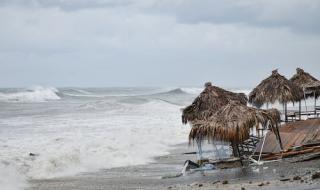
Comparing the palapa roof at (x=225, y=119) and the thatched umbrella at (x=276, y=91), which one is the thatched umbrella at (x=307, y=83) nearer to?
the thatched umbrella at (x=276, y=91)

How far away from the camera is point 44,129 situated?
3180 cm

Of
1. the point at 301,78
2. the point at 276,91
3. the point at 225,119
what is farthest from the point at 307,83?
the point at 225,119

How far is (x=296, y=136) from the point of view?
16.5 meters

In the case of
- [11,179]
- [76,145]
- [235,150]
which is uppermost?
[235,150]

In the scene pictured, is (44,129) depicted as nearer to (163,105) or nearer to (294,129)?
(294,129)

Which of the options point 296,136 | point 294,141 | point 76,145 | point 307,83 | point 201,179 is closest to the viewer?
point 201,179

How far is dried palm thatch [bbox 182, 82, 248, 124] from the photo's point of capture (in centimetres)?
1627

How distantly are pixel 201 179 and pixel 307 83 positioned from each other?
8.28 metres

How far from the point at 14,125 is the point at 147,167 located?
17.7 m

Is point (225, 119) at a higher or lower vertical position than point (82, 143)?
higher

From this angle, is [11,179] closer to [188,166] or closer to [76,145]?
[188,166]

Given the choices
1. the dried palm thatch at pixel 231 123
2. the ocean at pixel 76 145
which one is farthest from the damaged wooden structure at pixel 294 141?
the ocean at pixel 76 145

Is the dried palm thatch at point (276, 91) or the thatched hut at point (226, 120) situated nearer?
the thatched hut at point (226, 120)

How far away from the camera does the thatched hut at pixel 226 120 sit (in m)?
14.9
